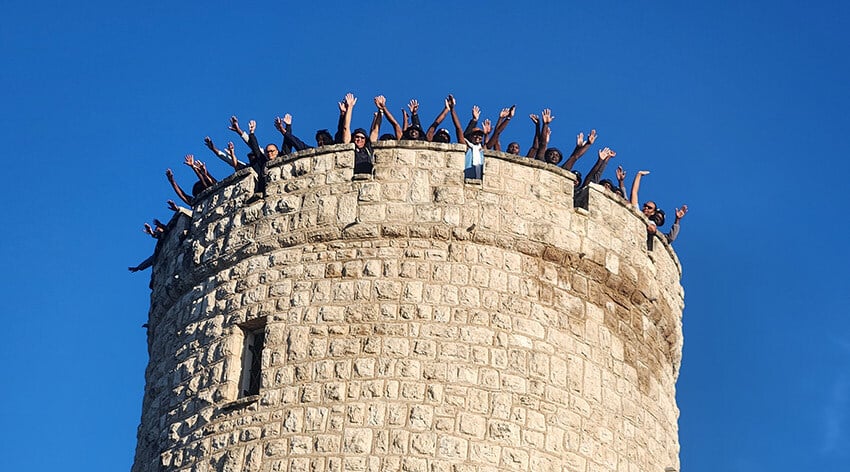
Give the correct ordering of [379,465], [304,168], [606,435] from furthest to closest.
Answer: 1. [304,168]
2. [606,435]
3. [379,465]

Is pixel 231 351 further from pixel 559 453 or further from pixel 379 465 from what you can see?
pixel 559 453

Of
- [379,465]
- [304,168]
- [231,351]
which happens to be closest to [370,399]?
[379,465]

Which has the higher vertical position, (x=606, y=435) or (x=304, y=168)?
(x=304, y=168)

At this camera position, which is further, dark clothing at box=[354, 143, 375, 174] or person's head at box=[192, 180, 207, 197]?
person's head at box=[192, 180, 207, 197]

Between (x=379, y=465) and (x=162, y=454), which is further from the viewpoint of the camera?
(x=162, y=454)

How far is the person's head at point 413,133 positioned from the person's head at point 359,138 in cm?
40

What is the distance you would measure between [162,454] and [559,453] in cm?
407

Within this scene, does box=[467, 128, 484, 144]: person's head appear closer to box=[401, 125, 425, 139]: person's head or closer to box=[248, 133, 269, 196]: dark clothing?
box=[401, 125, 425, 139]: person's head

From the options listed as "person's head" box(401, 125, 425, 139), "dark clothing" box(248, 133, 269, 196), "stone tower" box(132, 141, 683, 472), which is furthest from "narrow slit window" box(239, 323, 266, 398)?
"person's head" box(401, 125, 425, 139)

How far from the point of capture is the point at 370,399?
53.0 feet

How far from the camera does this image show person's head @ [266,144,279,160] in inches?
→ 728

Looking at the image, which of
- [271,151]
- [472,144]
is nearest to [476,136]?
[472,144]

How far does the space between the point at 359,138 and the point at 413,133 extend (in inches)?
22.6

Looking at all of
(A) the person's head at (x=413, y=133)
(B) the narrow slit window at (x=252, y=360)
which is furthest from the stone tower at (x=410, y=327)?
(A) the person's head at (x=413, y=133)
